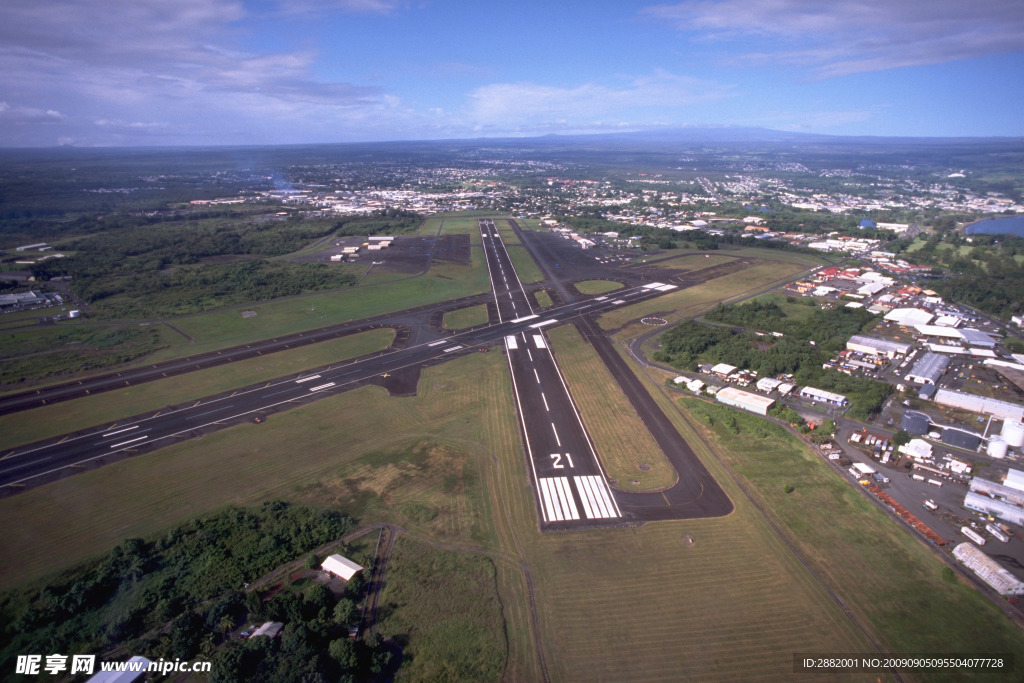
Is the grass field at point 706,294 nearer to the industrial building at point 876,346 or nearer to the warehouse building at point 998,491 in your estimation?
the industrial building at point 876,346

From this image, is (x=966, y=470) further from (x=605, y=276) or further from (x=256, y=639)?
(x=605, y=276)

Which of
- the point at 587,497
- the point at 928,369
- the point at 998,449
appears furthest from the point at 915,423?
the point at 587,497

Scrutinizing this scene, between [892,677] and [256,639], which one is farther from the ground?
[256,639]

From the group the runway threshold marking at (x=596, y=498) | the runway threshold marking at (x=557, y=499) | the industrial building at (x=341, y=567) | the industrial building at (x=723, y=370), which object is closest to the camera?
the industrial building at (x=341, y=567)

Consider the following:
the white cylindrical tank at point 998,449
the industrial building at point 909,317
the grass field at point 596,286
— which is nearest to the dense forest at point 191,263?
the grass field at point 596,286

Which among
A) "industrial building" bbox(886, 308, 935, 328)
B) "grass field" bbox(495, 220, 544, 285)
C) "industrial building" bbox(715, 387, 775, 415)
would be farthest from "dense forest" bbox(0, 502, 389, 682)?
"industrial building" bbox(886, 308, 935, 328)

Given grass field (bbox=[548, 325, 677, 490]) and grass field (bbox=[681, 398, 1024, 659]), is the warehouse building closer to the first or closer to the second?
grass field (bbox=[681, 398, 1024, 659])

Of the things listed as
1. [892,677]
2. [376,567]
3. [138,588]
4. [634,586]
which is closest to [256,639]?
[376,567]
